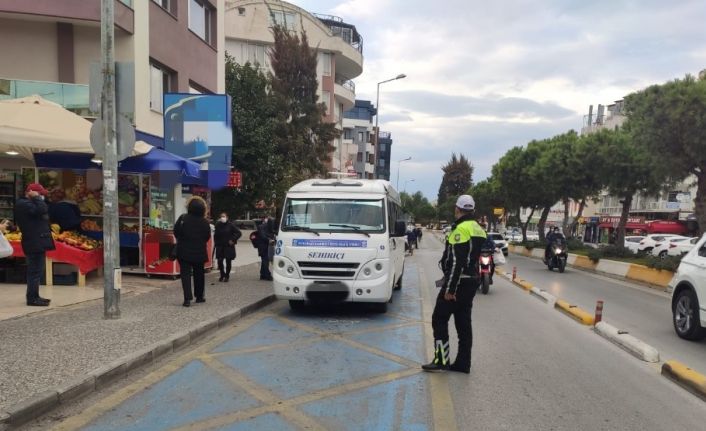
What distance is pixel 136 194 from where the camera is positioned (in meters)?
12.4

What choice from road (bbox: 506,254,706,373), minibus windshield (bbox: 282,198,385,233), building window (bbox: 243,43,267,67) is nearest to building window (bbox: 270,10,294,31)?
building window (bbox: 243,43,267,67)

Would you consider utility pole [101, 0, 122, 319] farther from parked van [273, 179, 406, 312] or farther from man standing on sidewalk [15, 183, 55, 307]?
parked van [273, 179, 406, 312]

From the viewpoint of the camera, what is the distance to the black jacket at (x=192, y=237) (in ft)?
28.9

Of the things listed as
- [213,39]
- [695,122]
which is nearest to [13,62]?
[213,39]

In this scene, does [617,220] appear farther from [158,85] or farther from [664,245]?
[158,85]

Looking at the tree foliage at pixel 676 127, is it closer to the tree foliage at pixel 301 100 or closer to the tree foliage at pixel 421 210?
the tree foliage at pixel 301 100

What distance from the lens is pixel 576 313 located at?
9883 mm

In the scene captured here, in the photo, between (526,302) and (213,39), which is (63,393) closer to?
(526,302)

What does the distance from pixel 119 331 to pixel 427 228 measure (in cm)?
11504

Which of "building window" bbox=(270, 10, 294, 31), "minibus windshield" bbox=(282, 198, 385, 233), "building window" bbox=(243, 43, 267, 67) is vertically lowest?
"minibus windshield" bbox=(282, 198, 385, 233)

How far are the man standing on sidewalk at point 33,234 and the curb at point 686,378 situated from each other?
857 centimetres

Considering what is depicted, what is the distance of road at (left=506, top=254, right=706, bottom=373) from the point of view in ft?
24.7

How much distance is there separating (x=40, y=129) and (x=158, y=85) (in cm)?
761

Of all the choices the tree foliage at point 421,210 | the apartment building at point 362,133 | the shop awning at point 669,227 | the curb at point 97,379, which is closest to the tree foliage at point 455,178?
the tree foliage at point 421,210
